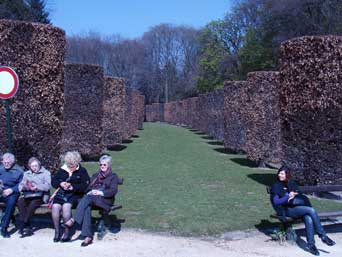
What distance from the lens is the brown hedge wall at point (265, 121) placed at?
54.8 ft

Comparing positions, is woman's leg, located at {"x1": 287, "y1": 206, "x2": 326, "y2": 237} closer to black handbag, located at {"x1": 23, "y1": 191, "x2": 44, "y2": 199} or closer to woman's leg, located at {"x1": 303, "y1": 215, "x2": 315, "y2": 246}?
woman's leg, located at {"x1": 303, "y1": 215, "x2": 315, "y2": 246}

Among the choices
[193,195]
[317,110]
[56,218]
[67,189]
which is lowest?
[193,195]

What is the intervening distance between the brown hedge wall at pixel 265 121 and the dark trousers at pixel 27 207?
34.5ft

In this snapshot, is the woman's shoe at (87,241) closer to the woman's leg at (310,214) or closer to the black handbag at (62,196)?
the black handbag at (62,196)

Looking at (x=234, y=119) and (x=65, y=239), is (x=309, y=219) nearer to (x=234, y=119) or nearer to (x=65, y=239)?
(x=65, y=239)

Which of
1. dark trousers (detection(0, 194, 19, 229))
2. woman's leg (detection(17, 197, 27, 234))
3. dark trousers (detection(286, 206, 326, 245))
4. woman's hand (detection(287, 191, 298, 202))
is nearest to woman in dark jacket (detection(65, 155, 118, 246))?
woman's leg (detection(17, 197, 27, 234))

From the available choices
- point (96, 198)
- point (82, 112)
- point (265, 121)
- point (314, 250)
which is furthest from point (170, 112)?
point (314, 250)

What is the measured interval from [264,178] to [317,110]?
12.6 ft

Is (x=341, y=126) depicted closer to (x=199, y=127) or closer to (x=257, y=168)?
(x=257, y=168)

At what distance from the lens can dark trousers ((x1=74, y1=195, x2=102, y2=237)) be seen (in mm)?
7207

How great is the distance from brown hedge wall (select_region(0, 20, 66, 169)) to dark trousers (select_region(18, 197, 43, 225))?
2253 millimetres

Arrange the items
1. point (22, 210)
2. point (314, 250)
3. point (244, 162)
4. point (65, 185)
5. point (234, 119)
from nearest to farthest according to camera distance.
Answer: point (314, 250)
point (65, 185)
point (22, 210)
point (244, 162)
point (234, 119)

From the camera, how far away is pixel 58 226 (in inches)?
289

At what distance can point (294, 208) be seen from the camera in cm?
726
